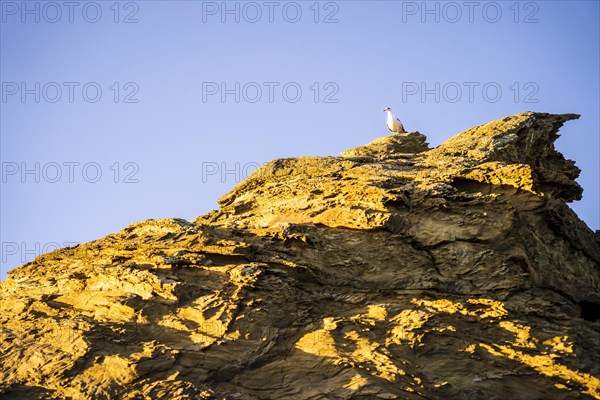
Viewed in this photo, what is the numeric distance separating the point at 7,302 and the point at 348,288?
10632 millimetres

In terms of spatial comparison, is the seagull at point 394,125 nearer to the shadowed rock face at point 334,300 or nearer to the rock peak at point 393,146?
the rock peak at point 393,146

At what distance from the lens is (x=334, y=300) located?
20.4m

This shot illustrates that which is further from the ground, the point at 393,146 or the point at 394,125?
the point at 394,125

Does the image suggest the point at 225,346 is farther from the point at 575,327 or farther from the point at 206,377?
the point at 575,327

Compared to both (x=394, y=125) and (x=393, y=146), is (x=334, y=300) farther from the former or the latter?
(x=394, y=125)

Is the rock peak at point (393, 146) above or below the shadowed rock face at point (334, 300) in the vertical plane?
above

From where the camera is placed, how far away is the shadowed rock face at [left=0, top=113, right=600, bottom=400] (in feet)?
59.5

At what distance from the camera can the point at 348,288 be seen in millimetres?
20922

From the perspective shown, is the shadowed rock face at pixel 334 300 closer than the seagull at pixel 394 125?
Yes

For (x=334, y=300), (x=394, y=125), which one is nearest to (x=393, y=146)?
(x=394, y=125)

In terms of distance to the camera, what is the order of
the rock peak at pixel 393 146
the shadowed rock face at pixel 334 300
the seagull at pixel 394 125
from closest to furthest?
the shadowed rock face at pixel 334 300 < the rock peak at pixel 393 146 < the seagull at pixel 394 125

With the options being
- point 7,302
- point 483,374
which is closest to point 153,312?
point 7,302

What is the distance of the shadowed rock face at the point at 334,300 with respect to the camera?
18.1 m

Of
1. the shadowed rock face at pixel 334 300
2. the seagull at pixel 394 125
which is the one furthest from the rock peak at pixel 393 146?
the shadowed rock face at pixel 334 300
